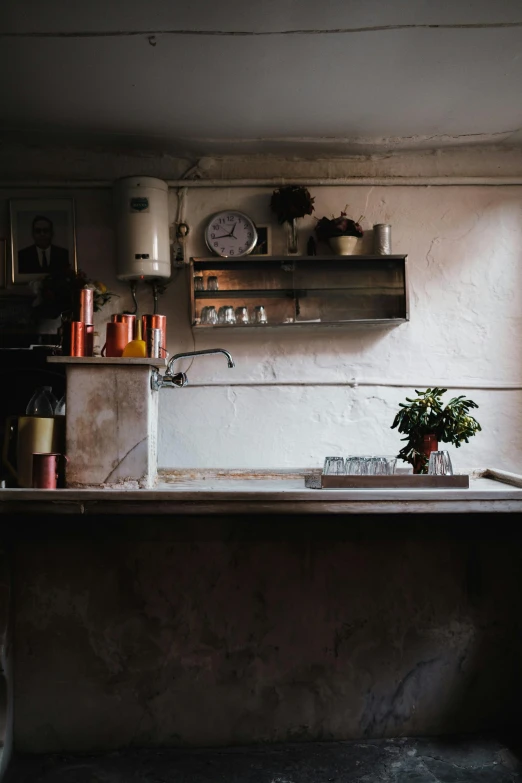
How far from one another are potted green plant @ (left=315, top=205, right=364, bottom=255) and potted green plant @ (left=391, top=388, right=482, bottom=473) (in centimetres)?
149

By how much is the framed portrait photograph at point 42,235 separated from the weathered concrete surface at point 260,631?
1978mm

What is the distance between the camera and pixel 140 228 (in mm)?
3812

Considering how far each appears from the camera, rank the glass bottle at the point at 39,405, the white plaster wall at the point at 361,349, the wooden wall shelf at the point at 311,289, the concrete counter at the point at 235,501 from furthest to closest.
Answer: the white plaster wall at the point at 361,349, the wooden wall shelf at the point at 311,289, the glass bottle at the point at 39,405, the concrete counter at the point at 235,501

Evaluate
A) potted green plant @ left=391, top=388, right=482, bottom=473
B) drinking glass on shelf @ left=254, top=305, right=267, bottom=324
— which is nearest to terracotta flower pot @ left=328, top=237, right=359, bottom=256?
drinking glass on shelf @ left=254, top=305, right=267, bottom=324

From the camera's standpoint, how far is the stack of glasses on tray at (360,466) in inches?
99.7

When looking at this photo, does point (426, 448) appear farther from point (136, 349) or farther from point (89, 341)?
point (89, 341)

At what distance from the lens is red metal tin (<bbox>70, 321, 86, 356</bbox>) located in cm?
246

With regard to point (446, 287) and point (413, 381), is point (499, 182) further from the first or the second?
point (413, 381)

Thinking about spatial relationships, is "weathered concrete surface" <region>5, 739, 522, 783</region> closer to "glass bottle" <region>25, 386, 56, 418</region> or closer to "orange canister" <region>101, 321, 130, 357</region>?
"glass bottle" <region>25, 386, 56, 418</region>

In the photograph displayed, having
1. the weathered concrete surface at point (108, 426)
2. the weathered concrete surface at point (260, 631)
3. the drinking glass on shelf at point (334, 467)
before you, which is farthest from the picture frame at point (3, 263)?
the drinking glass on shelf at point (334, 467)

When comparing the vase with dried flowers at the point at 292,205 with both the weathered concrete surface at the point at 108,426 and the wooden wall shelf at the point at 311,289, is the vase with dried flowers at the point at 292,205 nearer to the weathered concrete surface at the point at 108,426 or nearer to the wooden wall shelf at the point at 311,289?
the wooden wall shelf at the point at 311,289

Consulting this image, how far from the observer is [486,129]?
392 cm

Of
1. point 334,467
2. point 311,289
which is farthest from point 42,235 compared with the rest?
point 334,467

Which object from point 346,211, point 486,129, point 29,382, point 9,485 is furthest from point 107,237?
point 486,129
